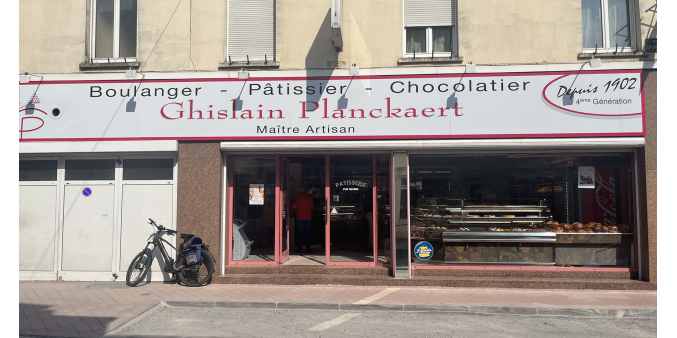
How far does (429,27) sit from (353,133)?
2822 mm

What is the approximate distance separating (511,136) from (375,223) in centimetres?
327

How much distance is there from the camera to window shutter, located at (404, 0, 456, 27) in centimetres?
1001

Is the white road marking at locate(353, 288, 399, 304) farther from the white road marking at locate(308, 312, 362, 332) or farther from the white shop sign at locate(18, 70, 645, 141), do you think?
the white shop sign at locate(18, 70, 645, 141)

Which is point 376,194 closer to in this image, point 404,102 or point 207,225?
point 404,102

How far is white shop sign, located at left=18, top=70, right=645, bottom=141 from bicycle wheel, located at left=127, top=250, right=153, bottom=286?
2.41 m

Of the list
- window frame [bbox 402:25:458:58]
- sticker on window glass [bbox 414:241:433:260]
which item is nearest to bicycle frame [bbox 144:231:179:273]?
sticker on window glass [bbox 414:241:433:260]

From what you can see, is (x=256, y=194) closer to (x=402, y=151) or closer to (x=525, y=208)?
(x=402, y=151)

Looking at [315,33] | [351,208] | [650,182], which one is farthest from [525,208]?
[315,33]

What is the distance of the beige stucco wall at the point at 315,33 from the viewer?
9.64 metres

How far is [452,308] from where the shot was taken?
772 centimetres

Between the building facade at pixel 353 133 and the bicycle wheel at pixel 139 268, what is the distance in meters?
0.46

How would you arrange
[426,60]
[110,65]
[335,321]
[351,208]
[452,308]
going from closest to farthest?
[335,321], [452,308], [426,60], [110,65], [351,208]

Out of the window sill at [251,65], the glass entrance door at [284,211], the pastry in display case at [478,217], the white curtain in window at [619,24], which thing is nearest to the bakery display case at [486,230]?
the pastry in display case at [478,217]

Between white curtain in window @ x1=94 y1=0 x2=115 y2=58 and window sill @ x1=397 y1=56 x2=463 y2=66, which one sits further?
white curtain in window @ x1=94 y1=0 x2=115 y2=58
